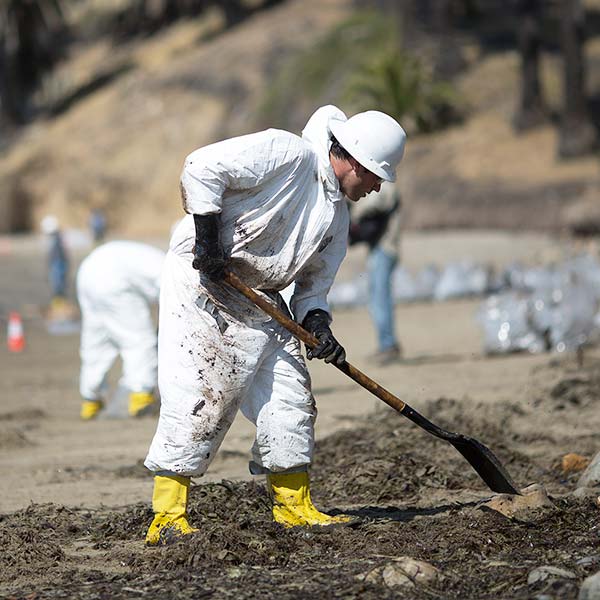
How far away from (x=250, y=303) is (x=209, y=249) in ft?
1.18

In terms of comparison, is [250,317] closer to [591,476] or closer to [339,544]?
[339,544]

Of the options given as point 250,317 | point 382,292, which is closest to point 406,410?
point 250,317

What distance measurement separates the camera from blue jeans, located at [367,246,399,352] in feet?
35.9

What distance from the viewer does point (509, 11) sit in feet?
105

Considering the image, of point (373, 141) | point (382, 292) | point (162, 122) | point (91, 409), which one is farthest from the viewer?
point (162, 122)

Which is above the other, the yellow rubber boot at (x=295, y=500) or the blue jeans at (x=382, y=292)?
the blue jeans at (x=382, y=292)

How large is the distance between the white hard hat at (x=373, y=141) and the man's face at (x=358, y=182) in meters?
0.05

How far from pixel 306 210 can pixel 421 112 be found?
21.4 meters

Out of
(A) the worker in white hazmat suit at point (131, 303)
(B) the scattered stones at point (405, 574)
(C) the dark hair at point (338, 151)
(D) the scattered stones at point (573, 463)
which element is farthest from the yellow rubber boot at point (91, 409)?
(B) the scattered stones at point (405, 574)

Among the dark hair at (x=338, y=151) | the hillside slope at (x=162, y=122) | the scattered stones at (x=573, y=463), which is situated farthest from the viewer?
the hillside slope at (x=162, y=122)

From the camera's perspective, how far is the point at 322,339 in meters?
5.22

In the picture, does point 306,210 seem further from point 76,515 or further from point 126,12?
point 126,12

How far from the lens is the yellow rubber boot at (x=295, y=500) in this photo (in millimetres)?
5316

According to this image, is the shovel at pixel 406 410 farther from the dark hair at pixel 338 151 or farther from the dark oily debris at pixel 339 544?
the dark hair at pixel 338 151
